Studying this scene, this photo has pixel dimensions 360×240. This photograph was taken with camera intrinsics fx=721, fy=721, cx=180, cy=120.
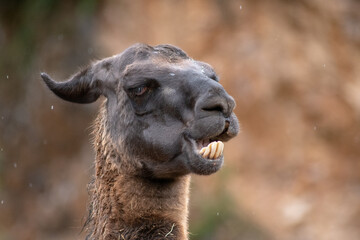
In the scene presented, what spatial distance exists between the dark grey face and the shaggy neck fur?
0.34 feet

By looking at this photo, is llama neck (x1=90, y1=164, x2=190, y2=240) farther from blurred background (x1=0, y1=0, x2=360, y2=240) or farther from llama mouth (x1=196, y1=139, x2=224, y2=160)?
blurred background (x1=0, y1=0, x2=360, y2=240)

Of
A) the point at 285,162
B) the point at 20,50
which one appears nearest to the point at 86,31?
the point at 20,50

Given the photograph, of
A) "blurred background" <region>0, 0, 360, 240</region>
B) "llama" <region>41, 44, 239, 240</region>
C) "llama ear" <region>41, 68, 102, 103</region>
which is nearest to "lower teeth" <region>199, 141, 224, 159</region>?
"llama" <region>41, 44, 239, 240</region>

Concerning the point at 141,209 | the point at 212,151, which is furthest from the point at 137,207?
the point at 212,151

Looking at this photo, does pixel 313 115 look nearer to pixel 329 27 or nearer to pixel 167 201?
pixel 329 27

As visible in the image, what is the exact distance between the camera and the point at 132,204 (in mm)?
5125

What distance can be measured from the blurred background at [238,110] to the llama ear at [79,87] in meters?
6.07

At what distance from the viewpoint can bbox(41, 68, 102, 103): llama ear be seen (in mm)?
5734

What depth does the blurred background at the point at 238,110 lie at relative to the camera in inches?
462

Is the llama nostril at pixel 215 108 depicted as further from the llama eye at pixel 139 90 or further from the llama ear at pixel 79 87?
the llama ear at pixel 79 87

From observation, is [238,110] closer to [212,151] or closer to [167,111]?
[167,111]

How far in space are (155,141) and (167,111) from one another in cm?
23

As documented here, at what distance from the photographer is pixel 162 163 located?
5.12 m

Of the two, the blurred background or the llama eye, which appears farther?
the blurred background
